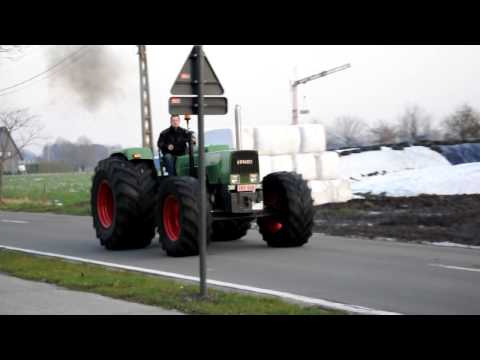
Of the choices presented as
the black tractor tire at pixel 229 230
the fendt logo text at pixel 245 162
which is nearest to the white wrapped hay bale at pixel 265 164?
the black tractor tire at pixel 229 230

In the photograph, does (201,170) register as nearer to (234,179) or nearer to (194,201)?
(194,201)

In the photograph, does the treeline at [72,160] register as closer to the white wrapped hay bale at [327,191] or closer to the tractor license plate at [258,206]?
the white wrapped hay bale at [327,191]

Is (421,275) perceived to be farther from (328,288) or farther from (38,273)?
(38,273)

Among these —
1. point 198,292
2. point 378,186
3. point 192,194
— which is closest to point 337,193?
point 378,186

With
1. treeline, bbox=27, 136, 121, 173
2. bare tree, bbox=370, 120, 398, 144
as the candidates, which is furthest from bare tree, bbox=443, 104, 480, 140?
treeline, bbox=27, 136, 121, 173

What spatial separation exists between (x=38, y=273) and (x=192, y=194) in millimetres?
2799

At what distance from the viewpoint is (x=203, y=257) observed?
28.7 feet

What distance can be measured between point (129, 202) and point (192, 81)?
5653 millimetres

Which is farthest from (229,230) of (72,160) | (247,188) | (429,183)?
(72,160)

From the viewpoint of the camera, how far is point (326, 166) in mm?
24938

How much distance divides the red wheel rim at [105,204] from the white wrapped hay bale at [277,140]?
9.24m

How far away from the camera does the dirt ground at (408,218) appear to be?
15.5m

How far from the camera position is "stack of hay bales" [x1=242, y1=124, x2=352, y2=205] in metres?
24.1

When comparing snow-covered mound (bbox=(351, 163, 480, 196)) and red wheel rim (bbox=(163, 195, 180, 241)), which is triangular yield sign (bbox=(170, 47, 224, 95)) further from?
snow-covered mound (bbox=(351, 163, 480, 196))
